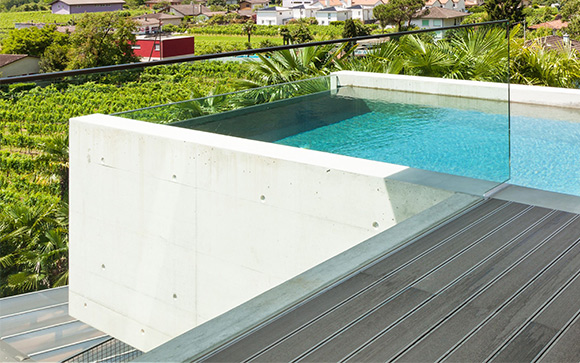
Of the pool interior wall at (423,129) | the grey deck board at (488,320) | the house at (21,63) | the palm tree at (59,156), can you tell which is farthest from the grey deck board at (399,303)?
the house at (21,63)

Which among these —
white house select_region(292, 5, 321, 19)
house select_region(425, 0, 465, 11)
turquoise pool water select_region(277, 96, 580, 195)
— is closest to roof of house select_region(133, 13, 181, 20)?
white house select_region(292, 5, 321, 19)

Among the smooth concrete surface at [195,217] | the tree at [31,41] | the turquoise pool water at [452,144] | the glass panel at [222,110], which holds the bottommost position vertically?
the smooth concrete surface at [195,217]

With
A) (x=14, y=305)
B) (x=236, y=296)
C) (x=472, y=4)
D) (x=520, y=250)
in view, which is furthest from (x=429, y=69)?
(x=472, y=4)

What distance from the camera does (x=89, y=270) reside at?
13.3ft

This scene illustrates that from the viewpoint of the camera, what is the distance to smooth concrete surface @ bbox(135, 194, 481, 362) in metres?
1.68

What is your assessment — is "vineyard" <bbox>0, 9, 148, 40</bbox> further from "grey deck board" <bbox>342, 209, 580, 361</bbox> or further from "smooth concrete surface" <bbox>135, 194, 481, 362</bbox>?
"grey deck board" <bbox>342, 209, 580, 361</bbox>

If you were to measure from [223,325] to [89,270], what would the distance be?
252cm

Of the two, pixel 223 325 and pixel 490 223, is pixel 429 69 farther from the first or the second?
pixel 223 325


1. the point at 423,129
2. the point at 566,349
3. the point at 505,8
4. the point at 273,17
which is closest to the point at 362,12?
the point at 273,17

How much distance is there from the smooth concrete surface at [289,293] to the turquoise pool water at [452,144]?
558 millimetres

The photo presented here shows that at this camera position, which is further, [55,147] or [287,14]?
[287,14]

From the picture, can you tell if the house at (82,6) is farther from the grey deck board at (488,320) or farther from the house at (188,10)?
the grey deck board at (488,320)

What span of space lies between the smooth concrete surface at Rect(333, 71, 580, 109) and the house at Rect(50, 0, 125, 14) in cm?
9295

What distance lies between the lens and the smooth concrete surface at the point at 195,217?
3.61m
